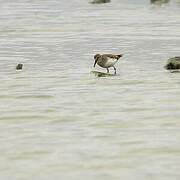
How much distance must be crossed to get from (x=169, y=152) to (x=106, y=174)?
1.35 m

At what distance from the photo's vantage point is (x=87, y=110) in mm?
13234

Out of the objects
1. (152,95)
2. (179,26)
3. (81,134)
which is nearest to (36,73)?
(152,95)

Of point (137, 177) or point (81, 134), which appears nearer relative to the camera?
point (137, 177)

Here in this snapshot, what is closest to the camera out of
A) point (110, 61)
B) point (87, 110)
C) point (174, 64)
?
point (87, 110)

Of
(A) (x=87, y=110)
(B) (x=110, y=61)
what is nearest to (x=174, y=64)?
(B) (x=110, y=61)

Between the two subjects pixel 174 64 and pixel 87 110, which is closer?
pixel 87 110

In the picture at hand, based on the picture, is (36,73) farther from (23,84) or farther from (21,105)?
(21,105)

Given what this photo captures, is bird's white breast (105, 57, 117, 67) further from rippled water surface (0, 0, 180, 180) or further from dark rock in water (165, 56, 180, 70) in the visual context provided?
dark rock in water (165, 56, 180, 70)

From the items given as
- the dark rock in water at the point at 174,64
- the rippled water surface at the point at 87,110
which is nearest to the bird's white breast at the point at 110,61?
the rippled water surface at the point at 87,110

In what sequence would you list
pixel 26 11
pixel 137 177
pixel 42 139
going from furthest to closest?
pixel 26 11 < pixel 42 139 < pixel 137 177

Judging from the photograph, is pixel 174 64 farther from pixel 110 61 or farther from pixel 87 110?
pixel 87 110

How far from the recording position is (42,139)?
11008mm

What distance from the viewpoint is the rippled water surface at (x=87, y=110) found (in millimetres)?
9609

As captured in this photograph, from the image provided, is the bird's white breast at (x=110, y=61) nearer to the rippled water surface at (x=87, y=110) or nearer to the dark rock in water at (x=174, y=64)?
the rippled water surface at (x=87, y=110)
